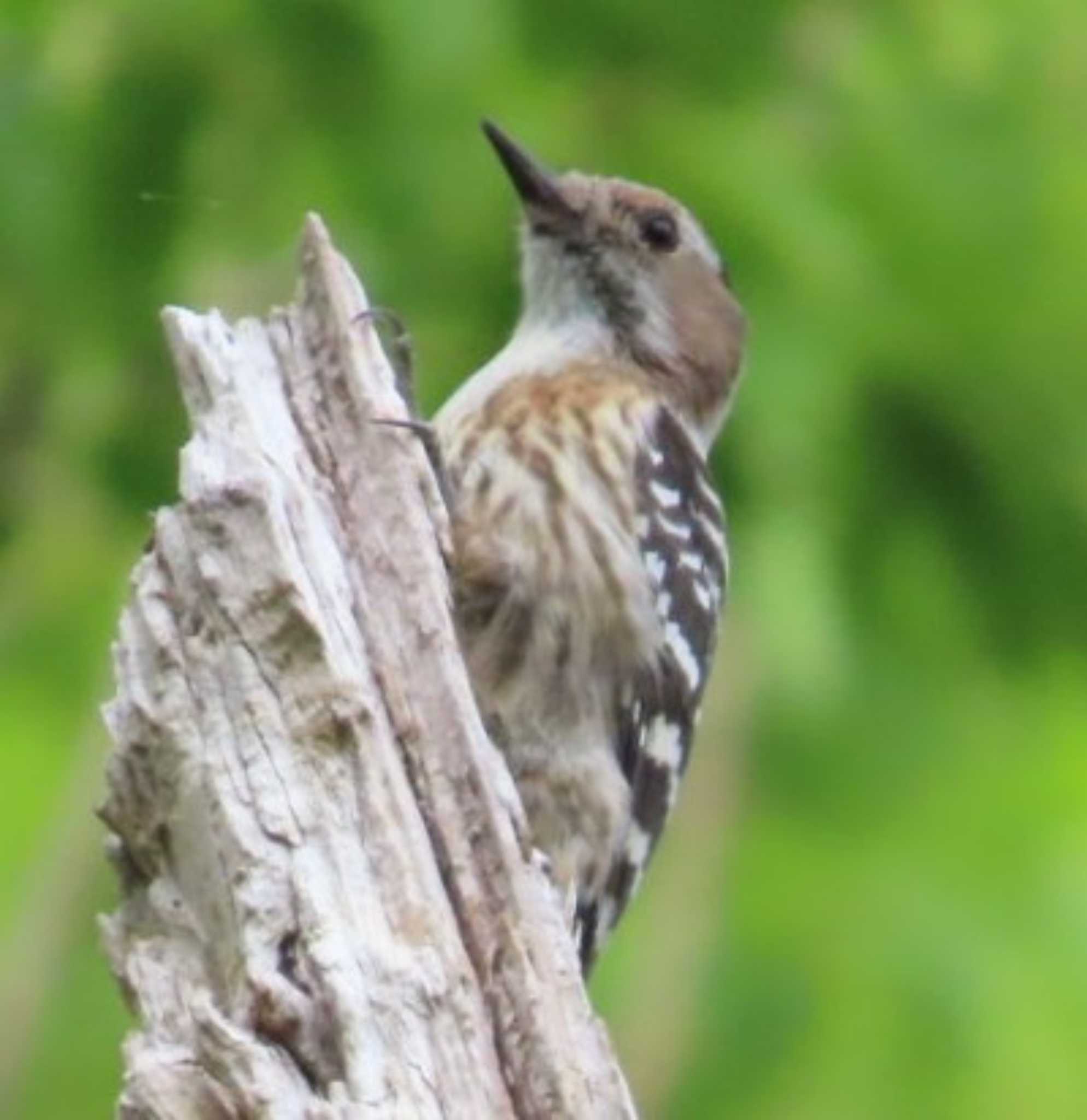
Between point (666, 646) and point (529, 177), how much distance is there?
1101 mm

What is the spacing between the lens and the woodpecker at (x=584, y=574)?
8.34 metres

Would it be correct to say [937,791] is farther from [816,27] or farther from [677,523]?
[677,523]

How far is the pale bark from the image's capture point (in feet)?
21.7

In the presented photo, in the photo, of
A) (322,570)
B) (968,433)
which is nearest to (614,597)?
(322,570)

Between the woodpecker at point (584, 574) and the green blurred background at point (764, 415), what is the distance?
0.84 meters

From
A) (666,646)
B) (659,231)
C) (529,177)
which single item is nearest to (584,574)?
(666,646)

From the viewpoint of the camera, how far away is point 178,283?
33.7ft

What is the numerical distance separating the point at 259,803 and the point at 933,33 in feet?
13.4

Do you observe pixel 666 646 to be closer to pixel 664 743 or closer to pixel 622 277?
pixel 664 743

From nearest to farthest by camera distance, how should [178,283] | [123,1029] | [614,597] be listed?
[614,597] < [178,283] < [123,1029]

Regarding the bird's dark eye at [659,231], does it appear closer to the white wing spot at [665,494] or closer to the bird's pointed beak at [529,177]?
the bird's pointed beak at [529,177]

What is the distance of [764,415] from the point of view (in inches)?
395

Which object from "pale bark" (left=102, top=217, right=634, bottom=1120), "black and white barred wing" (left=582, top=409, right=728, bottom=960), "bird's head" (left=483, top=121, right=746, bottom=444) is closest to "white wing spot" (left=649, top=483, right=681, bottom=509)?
"black and white barred wing" (left=582, top=409, right=728, bottom=960)

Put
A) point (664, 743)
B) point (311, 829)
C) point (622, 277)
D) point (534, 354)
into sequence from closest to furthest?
point (311, 829)
point (664, 743)
point (534, 354)
point (622, 277)
